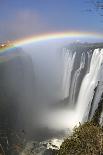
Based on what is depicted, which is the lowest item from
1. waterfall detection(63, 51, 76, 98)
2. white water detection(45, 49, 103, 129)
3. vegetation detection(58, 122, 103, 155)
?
vegetation detection(58, 122, 103, 155)

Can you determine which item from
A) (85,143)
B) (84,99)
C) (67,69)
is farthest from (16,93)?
(85,143)

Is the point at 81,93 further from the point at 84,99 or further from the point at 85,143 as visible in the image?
the point at 85,143

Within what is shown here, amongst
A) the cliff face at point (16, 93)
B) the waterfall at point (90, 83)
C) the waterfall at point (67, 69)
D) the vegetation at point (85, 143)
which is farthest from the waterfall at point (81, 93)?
the vegetation at point (85, 143)

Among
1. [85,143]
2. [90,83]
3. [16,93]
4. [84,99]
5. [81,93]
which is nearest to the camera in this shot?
[85,143]

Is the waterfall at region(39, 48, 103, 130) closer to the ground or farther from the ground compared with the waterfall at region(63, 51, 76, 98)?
closer to the ground

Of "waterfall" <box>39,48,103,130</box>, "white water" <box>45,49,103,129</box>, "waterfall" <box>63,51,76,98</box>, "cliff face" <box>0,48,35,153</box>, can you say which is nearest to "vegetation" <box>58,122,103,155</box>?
"waterfall" <box>39,48,103,130</box>

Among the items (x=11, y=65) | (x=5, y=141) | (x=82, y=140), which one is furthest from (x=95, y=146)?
(x=11, y=65)

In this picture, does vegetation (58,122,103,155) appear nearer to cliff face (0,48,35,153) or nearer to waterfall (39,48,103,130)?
waterfall (39,48,103,130)

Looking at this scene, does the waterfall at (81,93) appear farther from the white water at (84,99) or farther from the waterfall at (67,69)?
the waterfall at (67,69)

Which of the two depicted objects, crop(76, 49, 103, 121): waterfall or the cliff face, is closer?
crop(76, 49, 103, 121): waterfall

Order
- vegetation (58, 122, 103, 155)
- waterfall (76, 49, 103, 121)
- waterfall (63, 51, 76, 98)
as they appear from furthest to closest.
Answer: waterfall (63, 51, 76, 98), waterfall (76, 49, 103, 121), vegetation (58, 122, 103, 155)

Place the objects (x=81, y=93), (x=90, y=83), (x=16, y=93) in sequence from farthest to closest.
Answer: (x=16, y=93) < (x=81, y=93) < (x=90, y=83)

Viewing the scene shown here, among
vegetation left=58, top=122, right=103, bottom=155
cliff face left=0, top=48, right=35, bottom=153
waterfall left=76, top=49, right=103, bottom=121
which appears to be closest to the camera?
vegetation left=58, top=122, right=103, bottom=155
